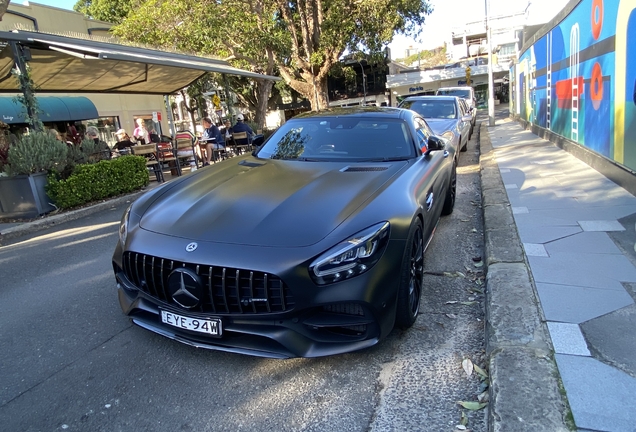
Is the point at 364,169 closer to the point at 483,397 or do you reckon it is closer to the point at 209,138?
the point at 483,397

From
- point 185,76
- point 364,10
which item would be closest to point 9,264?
point 185,76

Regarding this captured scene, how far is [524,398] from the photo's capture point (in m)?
2.20

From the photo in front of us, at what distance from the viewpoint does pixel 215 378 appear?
2.70 m

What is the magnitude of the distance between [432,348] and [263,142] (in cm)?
291

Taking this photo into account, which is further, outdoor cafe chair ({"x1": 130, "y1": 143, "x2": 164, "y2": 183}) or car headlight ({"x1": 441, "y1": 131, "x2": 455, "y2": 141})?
outdoor cafe chair ({"x1": 130, "y1": 143, "x2": 164, "y2": 183})

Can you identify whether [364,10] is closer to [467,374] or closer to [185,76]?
[185,76]

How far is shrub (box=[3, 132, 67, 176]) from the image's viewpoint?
288 inches

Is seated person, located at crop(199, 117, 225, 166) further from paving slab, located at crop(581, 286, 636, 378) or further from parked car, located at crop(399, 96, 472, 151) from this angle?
paving slab, located at crop(581, 286, 636, 378)

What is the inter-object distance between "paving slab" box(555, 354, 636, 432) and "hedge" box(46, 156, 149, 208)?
7799 mm

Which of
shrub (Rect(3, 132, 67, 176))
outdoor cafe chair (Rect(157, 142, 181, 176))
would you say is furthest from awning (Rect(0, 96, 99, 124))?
shrub (Rect(3, 132, 67, 176))

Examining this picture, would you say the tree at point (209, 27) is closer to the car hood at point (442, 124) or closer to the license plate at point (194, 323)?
the car hood at point (442, 124)

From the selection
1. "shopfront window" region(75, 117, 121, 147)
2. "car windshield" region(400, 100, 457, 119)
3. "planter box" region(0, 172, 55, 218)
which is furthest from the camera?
"shopfront window" region(75, 117, 121, 147)

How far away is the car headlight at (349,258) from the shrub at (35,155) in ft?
22.8

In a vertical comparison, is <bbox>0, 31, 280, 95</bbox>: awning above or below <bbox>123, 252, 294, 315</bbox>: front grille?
→ above
